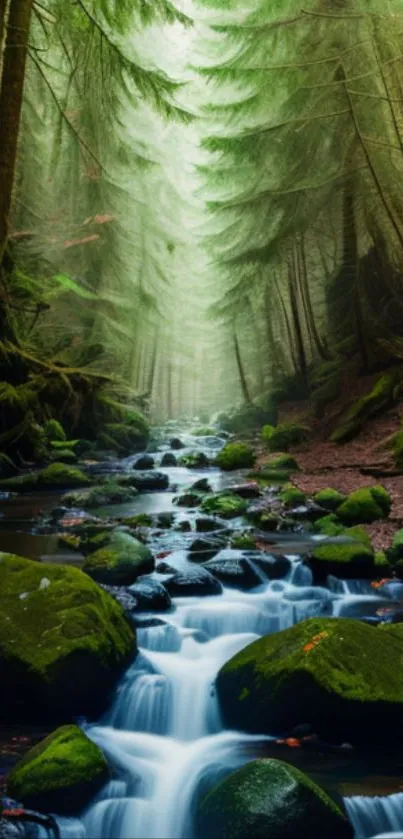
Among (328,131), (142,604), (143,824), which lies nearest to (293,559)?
(142,604)

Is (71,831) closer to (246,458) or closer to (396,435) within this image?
(396,435)

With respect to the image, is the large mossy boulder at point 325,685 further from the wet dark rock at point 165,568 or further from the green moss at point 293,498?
the green moss at point 293,498

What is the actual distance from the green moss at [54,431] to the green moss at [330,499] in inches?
300

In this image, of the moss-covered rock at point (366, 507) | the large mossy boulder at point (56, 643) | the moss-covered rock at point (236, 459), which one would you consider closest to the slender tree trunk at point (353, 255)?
the moss-covered rock at point (236, 459)

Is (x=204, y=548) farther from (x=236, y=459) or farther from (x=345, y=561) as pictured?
(x=236, y=459)

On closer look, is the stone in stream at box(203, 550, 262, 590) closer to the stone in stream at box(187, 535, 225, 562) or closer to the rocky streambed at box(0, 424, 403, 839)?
the rocky streambed at box(0, 424, 403, 839)

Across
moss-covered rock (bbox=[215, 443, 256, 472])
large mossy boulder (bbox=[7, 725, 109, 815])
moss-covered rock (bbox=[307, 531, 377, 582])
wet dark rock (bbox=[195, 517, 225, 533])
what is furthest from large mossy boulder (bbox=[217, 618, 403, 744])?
moss-covered rock (bbox=[215, 443, 256, 472])

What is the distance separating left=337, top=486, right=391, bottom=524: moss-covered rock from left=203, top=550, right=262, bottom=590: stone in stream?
6.78 ft

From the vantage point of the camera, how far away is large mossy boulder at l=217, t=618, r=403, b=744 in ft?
13.1

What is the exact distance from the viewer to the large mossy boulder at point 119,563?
6.25 m

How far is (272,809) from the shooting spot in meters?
3.10

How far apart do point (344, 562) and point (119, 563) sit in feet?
7.68

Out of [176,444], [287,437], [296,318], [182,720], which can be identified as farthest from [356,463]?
[176,444]

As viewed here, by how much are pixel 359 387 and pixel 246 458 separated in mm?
3091
